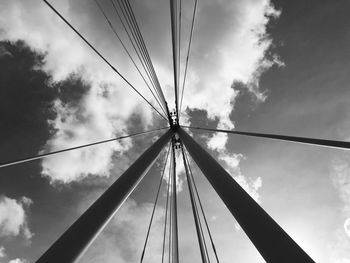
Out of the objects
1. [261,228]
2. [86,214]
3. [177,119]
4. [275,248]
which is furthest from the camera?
[177,119]

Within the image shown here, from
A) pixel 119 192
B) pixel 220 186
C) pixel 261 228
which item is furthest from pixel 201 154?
pixel 261 228

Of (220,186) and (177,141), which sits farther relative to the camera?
(177,141)

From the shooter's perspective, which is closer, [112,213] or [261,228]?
[261,228]

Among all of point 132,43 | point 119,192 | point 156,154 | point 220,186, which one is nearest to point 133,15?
point 132,43

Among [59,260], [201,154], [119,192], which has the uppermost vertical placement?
[201,154]

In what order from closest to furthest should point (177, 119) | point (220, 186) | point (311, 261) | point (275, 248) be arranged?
point (311, 261)
point (275, 248)
point (220, 186)
point (177, 119)

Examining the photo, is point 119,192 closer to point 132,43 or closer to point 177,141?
point 132,43

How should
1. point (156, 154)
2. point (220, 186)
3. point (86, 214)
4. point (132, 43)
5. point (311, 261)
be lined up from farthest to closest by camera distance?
point (132, 43) < point (156, 154) < point (220, 186) < point (86, 214) < point (311, 261)

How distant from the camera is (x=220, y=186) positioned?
4.95 metres

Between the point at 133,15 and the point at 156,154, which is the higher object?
the point at 133,15

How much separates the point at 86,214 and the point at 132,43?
317 inches

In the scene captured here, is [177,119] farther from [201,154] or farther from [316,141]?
[316,141]

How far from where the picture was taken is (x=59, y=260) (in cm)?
346

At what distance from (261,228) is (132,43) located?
9336mm
